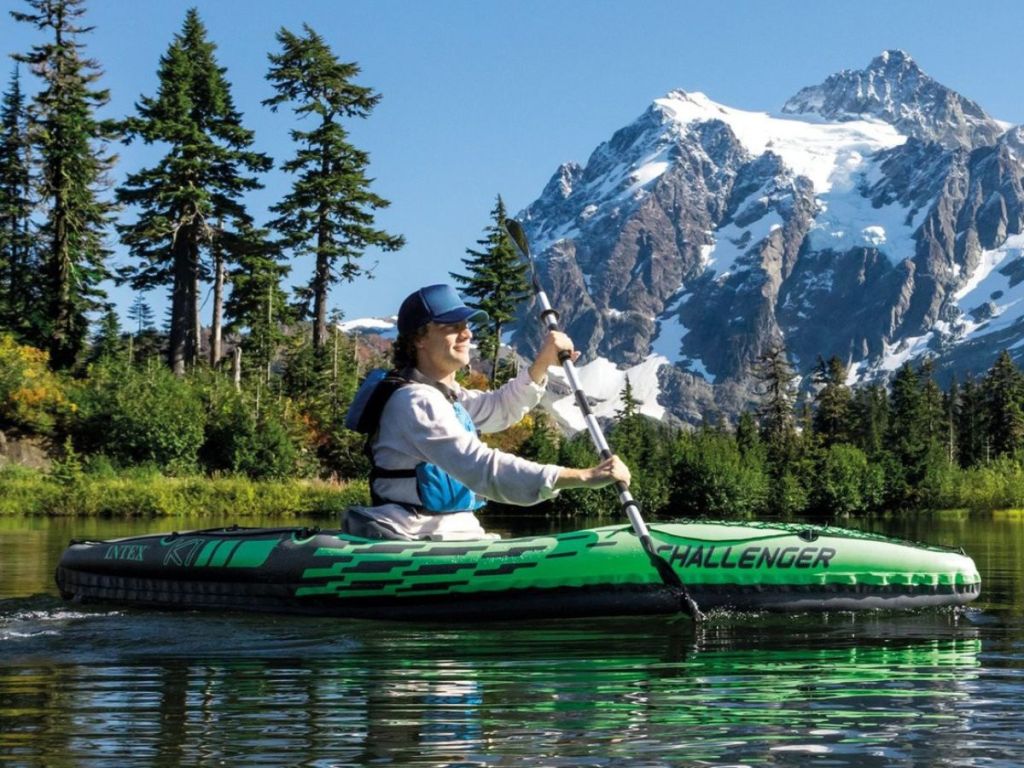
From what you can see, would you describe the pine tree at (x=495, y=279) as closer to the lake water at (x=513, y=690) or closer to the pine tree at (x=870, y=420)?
the pine tree at (x=870, y=420)

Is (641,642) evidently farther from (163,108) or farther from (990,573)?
(163,108)

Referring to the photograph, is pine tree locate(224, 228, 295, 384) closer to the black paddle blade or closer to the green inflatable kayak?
the black paddle blade

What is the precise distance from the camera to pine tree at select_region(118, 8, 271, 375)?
43781mm

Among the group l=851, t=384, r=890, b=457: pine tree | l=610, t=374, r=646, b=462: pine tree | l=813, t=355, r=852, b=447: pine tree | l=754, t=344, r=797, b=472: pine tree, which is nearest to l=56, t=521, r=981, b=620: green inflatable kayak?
l=610, t=374, r=646, b=462: pine tree

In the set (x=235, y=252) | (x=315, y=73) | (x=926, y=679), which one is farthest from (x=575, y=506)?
(x=926, y=679)

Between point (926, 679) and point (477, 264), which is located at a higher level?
point (477, 264)

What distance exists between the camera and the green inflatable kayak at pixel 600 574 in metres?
8.25

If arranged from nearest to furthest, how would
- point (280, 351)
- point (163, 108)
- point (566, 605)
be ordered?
point (566, 605) → point (163, 108) → point (280, 351)

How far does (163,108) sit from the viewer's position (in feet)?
146

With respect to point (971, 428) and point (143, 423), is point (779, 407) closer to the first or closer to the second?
point (971, 428)

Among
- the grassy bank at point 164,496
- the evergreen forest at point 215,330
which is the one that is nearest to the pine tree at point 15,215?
the evergreen forest at point 215,330

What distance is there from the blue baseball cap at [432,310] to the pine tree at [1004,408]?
282 ft

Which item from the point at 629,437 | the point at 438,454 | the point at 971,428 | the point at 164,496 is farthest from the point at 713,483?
the point at 971,428

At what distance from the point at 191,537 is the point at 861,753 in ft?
21.2
